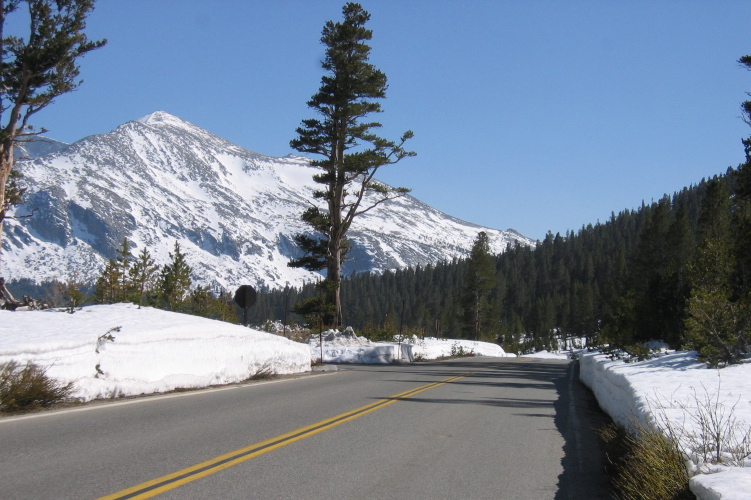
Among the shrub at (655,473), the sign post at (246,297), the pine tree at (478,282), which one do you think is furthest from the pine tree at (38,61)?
the pine tree at (478,282)

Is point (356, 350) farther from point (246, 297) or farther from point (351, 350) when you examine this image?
point (246, 297)

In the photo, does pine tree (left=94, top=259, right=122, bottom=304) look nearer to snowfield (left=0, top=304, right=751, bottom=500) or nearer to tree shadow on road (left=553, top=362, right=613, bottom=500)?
snowfield (left=0, top=304, right=751, bottom=500)

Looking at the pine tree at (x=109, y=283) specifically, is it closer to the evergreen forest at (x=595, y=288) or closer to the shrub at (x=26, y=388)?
the evergreen forest at (x=595, y=288)

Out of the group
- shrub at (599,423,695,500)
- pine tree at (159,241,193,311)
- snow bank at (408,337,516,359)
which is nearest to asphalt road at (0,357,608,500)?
shrub at (599,423,695,500)

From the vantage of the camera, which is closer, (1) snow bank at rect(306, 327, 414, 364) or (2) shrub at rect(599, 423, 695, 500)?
(2) shrub at rect(599, 423, 695, 500)

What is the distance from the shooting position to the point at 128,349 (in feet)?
36.3

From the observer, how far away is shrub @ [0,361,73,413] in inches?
341

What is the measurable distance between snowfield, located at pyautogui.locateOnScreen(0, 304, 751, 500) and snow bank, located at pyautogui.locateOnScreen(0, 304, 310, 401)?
0.02 m

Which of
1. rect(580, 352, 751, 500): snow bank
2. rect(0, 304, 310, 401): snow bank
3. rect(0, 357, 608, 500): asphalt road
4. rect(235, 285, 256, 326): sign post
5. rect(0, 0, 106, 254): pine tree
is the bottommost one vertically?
rect(0, 357, 608, 500): asphalt road

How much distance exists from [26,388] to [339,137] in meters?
22.7

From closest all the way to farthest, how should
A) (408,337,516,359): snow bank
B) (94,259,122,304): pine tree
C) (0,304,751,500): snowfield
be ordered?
(0,304,751,500): snowfield
(408,337,516,359): snow bank
(94,259,122,304): pine tree

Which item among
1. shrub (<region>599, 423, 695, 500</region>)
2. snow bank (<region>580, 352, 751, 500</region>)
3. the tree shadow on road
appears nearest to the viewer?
snow bank (<region>580, 352, 751, 500</region>)

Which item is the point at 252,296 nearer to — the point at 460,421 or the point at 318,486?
the point at 460,421

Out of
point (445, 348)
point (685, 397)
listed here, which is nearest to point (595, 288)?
point (445, 348)
